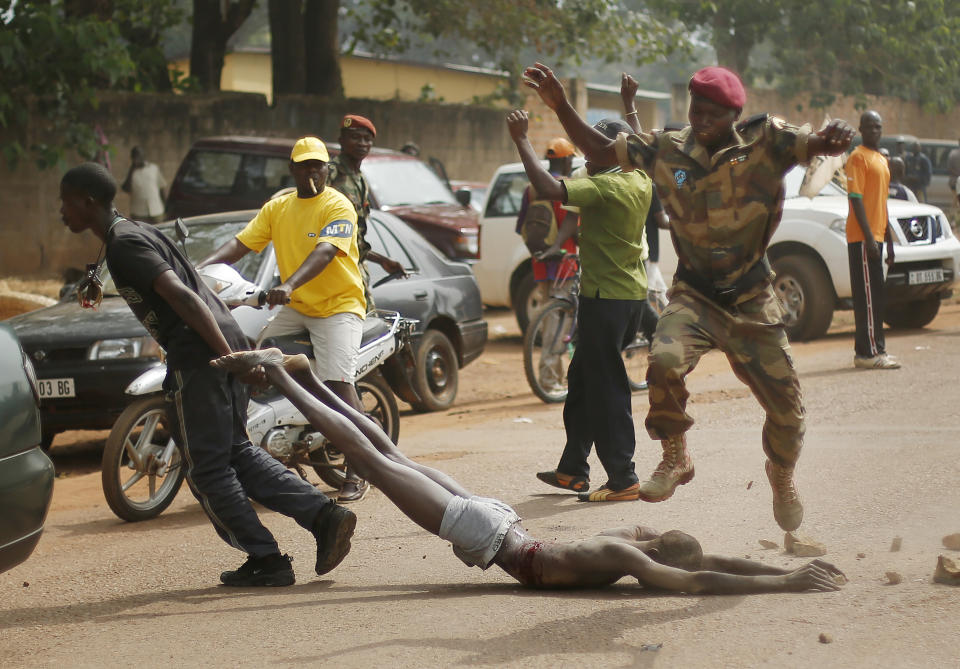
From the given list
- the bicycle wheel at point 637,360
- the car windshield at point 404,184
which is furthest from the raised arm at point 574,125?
the car windshield at point 404,184

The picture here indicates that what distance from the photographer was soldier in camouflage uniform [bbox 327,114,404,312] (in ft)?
26.6

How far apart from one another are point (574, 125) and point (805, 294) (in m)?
8.34

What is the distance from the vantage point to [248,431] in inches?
268

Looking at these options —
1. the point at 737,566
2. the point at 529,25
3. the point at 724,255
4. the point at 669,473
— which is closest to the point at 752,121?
the point at 724,255

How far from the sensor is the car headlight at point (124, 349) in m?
8.44

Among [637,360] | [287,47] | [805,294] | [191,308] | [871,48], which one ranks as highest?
[871,48]

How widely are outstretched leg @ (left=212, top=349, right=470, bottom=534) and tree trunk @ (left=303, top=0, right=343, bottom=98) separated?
17.9 metres

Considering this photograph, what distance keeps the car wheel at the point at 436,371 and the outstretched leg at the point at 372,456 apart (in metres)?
5.06

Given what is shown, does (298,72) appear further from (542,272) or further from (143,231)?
(143,231)

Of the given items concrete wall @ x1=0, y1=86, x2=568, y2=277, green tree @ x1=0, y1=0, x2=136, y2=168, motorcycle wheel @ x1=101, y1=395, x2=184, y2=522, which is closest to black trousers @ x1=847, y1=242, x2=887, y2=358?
motorcycle wheel @ x1=101, y1=395, x2=184, y2=522

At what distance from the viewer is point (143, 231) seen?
16.9 feet

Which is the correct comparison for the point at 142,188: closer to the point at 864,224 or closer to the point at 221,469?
the point at 864,224

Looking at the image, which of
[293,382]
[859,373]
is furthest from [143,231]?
[859,373]

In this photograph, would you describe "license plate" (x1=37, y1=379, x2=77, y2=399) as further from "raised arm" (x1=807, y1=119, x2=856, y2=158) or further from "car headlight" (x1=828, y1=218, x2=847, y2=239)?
"car headlight" (x1=828, y1=218, x2=847, y2=239)
